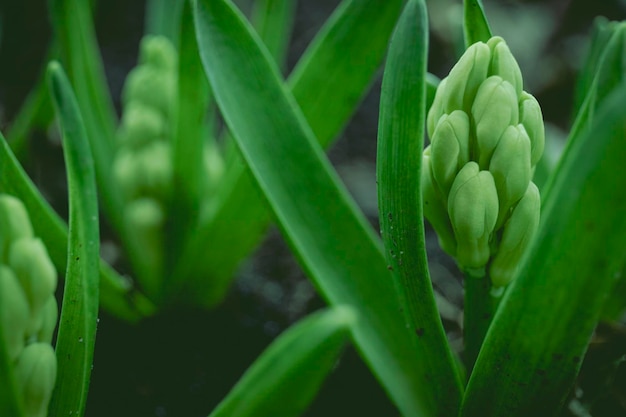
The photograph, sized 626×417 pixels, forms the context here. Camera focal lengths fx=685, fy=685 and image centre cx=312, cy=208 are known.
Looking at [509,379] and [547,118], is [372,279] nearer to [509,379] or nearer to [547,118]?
[509,379]

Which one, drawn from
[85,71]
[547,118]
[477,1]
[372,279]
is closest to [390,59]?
[477,1]

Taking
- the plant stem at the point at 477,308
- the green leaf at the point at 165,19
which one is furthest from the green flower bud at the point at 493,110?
the green leaf at the point at 165,19

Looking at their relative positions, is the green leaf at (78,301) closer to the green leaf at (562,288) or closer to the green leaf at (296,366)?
the green leaf at (296,366)

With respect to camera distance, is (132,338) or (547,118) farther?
(547,118)

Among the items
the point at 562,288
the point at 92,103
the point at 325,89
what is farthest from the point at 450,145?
the point at 92,103

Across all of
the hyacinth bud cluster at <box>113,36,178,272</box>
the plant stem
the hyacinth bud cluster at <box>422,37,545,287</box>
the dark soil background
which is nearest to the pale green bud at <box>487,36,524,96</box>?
the hyacinth bud cluster at <box>422,37,545,287</box>

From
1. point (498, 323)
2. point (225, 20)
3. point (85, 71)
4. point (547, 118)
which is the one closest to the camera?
point (498, 323)
